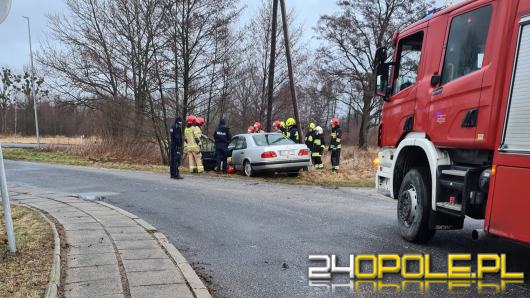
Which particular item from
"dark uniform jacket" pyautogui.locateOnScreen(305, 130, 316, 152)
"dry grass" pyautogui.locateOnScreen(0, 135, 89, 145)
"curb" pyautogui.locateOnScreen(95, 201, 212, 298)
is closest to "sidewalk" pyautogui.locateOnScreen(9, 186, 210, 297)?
"curb" pyautogui.locateOnScreen(95, 201, 212, 298)

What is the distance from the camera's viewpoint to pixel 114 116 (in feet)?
89.8

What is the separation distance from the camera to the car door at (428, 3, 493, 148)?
502 centimetres

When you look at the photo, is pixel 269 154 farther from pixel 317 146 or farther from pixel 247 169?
pixel 317 146

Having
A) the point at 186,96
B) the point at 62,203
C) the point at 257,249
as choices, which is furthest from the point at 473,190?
the point at 186,96

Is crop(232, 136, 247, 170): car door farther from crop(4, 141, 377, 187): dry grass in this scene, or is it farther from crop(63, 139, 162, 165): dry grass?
crop(63, 139, 162, 165): dry grass

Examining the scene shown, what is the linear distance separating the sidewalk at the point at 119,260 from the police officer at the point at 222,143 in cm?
851

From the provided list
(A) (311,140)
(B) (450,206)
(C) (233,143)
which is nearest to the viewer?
(B) (450,206)

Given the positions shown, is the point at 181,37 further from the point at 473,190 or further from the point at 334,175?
the point at 473,190

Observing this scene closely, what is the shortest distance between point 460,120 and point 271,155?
10.1 meters

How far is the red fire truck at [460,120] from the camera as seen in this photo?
4320 mm

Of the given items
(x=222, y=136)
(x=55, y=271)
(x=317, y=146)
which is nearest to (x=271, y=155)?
(x=222, y=136)

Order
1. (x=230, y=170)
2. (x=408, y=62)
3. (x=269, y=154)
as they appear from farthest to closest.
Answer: (x=230, y=170) < (x=269, y=154) < (x=408, y=62)

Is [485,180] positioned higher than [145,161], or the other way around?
[485,180]

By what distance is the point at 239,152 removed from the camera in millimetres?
16344
